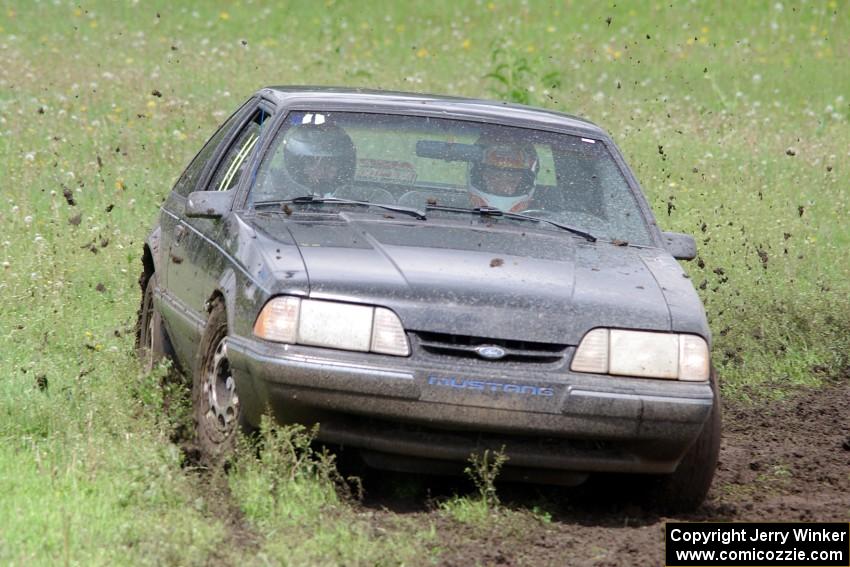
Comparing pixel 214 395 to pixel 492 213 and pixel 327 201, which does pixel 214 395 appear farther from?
pixel 492 213

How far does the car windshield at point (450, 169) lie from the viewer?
699cm

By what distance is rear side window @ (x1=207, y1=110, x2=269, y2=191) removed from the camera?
7.38 metres

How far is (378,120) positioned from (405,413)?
203cm

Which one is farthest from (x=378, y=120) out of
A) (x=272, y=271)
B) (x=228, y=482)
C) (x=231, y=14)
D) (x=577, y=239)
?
(x=231, y=14)

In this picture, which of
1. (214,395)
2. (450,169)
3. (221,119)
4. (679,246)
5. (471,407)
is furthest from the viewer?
(221,119)

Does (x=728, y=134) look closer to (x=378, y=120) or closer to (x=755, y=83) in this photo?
(x=755, y=83)

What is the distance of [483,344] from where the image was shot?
18.5 feet

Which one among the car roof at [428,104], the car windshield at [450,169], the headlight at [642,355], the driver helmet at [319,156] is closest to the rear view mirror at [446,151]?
the car windshield at [450,169]

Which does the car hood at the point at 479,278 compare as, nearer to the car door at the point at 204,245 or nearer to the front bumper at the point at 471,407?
the front bumper at the point at 471,407

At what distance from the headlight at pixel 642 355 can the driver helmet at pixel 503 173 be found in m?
1.51

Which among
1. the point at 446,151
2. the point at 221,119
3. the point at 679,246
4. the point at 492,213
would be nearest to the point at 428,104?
the point at 446,151

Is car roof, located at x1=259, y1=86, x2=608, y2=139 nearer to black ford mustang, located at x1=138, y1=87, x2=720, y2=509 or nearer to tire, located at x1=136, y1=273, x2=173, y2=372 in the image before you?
black ford mustang, located at x1=138, y1=87, x2=720, y2=509

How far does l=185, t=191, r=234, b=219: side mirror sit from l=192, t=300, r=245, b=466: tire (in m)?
0.54

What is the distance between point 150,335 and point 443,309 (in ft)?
9.50
